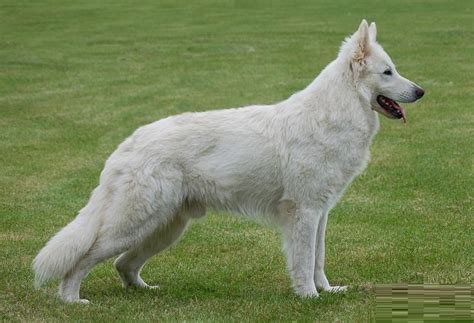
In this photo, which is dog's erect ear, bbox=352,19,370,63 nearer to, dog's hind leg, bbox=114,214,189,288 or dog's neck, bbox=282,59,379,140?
dog's neck, bbox=282,59,379,140

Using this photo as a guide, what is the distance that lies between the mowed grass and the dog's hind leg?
0.21 m

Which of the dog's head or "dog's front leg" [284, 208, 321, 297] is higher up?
the dog's head

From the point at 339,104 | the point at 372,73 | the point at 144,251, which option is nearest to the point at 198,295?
the point at 144,251

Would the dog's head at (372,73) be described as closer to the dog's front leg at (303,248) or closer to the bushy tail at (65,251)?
the dog's front leg at (303,248)

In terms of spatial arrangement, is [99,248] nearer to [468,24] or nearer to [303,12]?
[468,24]

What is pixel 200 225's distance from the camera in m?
10.2

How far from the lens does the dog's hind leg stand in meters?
7.44

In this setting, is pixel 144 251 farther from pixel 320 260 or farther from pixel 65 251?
pixel 320 260

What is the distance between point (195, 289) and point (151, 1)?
123ft

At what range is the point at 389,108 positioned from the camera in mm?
7355

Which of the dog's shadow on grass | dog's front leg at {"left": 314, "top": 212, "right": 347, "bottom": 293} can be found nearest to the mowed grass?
the dog's shadow on grass

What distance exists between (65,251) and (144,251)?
2.75ft

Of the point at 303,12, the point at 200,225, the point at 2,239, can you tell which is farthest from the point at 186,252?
the point at 303,12

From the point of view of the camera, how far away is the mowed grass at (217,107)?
24.1 ft
